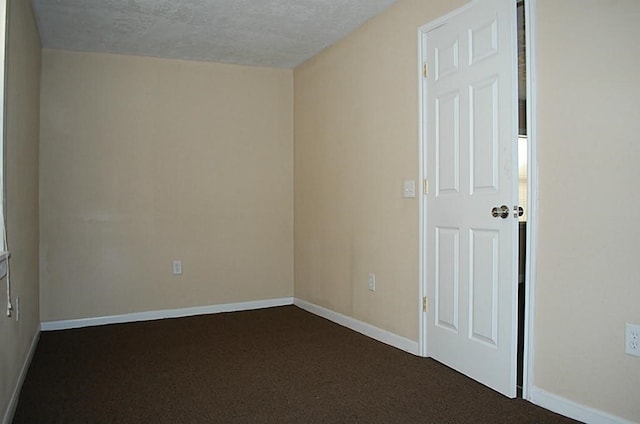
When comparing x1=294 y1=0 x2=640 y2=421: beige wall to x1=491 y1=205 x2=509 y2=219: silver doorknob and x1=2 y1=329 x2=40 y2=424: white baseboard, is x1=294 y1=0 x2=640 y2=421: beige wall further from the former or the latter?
x1=2 y1=329 x2=40 y2=424: white baseboard

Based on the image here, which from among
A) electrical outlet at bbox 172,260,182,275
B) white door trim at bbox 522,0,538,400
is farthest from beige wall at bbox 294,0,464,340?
electrical outlet at bbox 172,260,182,275

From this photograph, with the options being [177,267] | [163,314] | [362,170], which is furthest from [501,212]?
[163,314]

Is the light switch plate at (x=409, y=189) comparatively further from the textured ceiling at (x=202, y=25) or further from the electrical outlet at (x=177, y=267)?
the electrical outlet at (x=177, y=267)

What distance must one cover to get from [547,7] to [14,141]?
109 inches

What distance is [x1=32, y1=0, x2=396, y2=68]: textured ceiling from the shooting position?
3.29 meters

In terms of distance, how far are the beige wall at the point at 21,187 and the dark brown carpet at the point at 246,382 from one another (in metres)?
0.25

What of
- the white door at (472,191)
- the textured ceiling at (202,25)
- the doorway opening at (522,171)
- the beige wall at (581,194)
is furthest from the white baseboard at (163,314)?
the doorway opening at (522,171)

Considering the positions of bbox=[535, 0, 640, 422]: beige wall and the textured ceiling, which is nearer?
bbox=[535, 0, 640, 422]: beige wall

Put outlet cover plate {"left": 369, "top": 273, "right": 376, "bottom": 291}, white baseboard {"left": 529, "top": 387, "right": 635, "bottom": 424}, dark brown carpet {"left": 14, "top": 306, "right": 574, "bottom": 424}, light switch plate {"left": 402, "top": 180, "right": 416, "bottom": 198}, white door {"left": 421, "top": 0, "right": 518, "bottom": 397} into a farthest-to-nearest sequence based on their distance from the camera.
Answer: outlet cover plate {"left": 369, "top": 273, "right": 376, "bottom": 291}, light switch plate {"left": 402, "top": 180, "right": 416, "bottom": 198}, white door {"left": 421, "top": 0, "right": 518, "bottom": 397}, dark brown carpet {"left": 14, "top": 306, "right": 574, "bottom": 424}, white baseboard {"left": 529, "top": 387, "right": 635, "bottom": 424}

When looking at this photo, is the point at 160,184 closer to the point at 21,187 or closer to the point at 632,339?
the point at 21,187

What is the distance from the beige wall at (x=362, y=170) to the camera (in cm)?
327

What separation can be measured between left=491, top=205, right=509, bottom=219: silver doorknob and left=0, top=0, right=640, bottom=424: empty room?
0.03m

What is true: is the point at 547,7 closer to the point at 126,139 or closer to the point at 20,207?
the point at 20,207

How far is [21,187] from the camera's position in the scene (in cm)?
292
